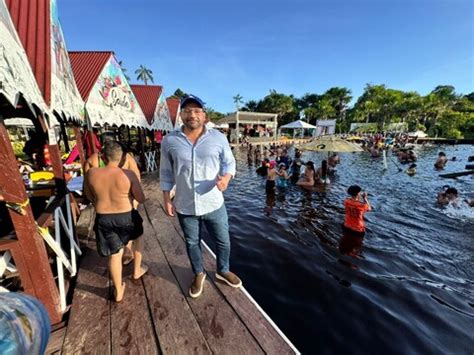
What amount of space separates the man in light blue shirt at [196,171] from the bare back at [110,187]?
1.42ft

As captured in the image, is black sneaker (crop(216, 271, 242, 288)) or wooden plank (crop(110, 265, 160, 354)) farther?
black sneaker (crop(216, 271, 242, 288))

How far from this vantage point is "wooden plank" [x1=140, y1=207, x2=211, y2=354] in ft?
6.75

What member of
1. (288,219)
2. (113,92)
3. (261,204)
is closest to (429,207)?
(288,219)

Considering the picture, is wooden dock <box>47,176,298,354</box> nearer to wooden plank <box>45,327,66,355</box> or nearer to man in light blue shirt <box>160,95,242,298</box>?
wooden plank <box>45,327,66,355</box>

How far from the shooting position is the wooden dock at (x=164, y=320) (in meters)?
2.04

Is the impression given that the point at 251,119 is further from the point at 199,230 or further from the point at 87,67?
the point at 199,230

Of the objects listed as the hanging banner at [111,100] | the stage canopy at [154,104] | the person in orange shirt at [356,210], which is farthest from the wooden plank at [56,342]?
the stage canopy at [154,104]

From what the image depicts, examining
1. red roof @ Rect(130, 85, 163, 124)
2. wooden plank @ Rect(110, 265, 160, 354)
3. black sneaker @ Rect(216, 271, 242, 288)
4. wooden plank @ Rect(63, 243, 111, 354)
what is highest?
red roof @ Rect(130, 85, 163, 124)

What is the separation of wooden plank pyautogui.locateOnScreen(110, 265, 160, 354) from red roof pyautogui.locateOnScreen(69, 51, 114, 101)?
5.04 m

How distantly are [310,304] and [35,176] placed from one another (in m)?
6.27

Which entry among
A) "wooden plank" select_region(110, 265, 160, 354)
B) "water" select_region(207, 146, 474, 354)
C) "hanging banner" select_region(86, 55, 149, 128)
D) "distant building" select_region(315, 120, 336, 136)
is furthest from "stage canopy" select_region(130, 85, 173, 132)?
"distant building" select_region(315, 120, 336, 136)

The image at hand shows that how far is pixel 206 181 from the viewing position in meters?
2.38

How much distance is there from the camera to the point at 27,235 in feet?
7.60

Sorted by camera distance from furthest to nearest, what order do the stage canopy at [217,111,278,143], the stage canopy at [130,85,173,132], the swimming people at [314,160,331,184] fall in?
the stage canopy at [217,111,278,143] → the stage canopy at [130,85,173,132] → the swimming people at [314,160,331,184]
